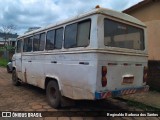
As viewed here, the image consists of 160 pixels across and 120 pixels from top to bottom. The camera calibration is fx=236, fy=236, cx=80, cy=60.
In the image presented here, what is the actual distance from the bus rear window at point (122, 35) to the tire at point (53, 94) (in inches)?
89.4

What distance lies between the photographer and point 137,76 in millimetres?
6668

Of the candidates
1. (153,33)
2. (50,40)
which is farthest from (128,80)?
(153,33)

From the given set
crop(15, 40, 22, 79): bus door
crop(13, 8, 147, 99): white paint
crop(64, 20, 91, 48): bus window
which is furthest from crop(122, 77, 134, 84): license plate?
crop(15, 40, 22, 79): bus door

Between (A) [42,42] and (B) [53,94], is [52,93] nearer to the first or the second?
(B) [53,94]

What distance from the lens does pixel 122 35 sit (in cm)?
645

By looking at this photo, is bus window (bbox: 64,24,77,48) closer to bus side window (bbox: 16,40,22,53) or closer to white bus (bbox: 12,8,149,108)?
white bus (bbox: 12,8,149,108)

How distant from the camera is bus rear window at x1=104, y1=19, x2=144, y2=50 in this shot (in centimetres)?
587

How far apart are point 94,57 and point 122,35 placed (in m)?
1.40

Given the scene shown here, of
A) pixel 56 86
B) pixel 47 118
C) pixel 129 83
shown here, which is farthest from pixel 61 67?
pixel 129 83

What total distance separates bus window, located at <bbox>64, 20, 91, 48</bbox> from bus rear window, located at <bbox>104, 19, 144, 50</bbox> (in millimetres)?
475

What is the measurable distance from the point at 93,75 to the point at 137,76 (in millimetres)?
1771

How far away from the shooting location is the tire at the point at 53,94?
7.01 metres

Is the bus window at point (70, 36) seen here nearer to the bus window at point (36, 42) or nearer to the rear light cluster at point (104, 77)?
the rear light cluster at point (104, 77)

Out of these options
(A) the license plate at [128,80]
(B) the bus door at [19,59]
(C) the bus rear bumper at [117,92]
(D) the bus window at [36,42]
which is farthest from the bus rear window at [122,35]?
(B) the bus door at [19,59]
